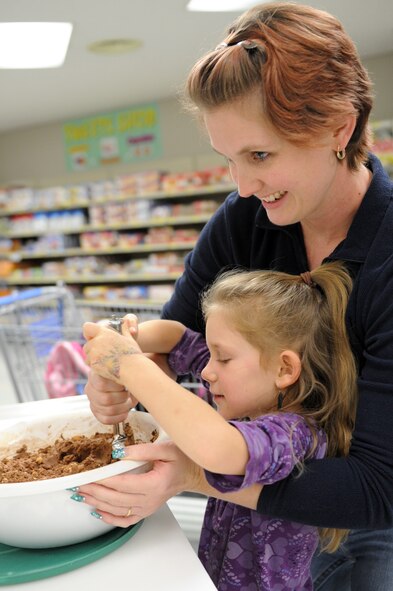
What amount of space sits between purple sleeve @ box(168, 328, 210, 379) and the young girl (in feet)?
0.67

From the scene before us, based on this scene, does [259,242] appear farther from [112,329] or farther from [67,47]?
[67,47]

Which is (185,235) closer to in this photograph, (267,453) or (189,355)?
(189,355)

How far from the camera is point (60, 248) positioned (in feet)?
23.4

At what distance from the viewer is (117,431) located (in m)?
1.14

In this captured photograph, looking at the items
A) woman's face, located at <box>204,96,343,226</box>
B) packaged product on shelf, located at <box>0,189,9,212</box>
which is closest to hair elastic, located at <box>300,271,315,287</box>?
woman's face, located at <box>204,96,343,226</box>

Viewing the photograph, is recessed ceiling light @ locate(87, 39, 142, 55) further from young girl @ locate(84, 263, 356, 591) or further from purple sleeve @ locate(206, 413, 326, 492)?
purple sleeve @ locate(206, 413, 326, 492)

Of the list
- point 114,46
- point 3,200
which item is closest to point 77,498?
point 114,46

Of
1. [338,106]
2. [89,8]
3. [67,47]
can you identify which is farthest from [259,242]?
[67,47]

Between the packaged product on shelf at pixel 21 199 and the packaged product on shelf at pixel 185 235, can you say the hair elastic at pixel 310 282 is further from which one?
the packaged product on shelf at pixel 21 199

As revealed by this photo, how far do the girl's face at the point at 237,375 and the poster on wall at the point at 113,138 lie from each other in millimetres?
5853

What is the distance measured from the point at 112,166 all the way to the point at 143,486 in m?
6.47

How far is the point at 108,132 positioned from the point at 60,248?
1421 millimetres

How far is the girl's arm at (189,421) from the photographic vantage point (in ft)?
2.94

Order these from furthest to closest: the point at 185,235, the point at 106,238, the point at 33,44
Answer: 1. the point at 106,238
2. the point at 185,235
3. the point at 33,44
